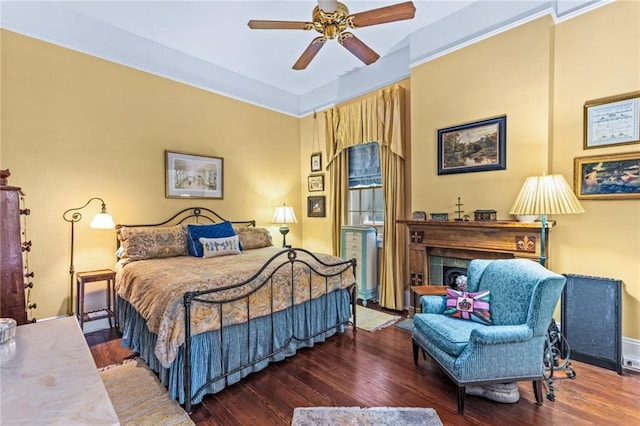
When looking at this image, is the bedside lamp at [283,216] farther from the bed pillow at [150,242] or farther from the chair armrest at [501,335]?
the chair armrest at [501,335]

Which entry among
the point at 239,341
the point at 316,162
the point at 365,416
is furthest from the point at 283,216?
the point at 365,416

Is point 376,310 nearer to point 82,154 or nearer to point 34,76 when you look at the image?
point 82,154

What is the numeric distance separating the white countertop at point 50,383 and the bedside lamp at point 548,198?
294 centimetres

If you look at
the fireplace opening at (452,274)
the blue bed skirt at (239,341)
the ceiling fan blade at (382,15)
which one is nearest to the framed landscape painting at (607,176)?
the fireplace opening at (452,274)

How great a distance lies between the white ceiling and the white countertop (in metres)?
3.41

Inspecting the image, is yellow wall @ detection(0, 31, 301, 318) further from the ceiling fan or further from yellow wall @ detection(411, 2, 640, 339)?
yellow wall @ detection(411, 2, 640, 339)

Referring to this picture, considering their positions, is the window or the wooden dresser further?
the window

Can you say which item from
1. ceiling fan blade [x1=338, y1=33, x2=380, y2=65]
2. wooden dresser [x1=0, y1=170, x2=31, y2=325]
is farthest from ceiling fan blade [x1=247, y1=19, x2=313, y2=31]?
wooden dresser [x1=0, y1=170, x2=31, y2=325]

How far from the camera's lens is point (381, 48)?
4203 millimetres

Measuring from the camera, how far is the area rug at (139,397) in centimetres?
199

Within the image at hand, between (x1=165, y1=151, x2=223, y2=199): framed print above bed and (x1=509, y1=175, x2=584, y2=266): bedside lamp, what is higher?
(x1=165, y1=151, x2=223, y2=199): framed print above bed

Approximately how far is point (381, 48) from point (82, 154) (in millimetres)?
4026

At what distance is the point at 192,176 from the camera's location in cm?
438

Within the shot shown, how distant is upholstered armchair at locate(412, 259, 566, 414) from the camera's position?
201 cm
